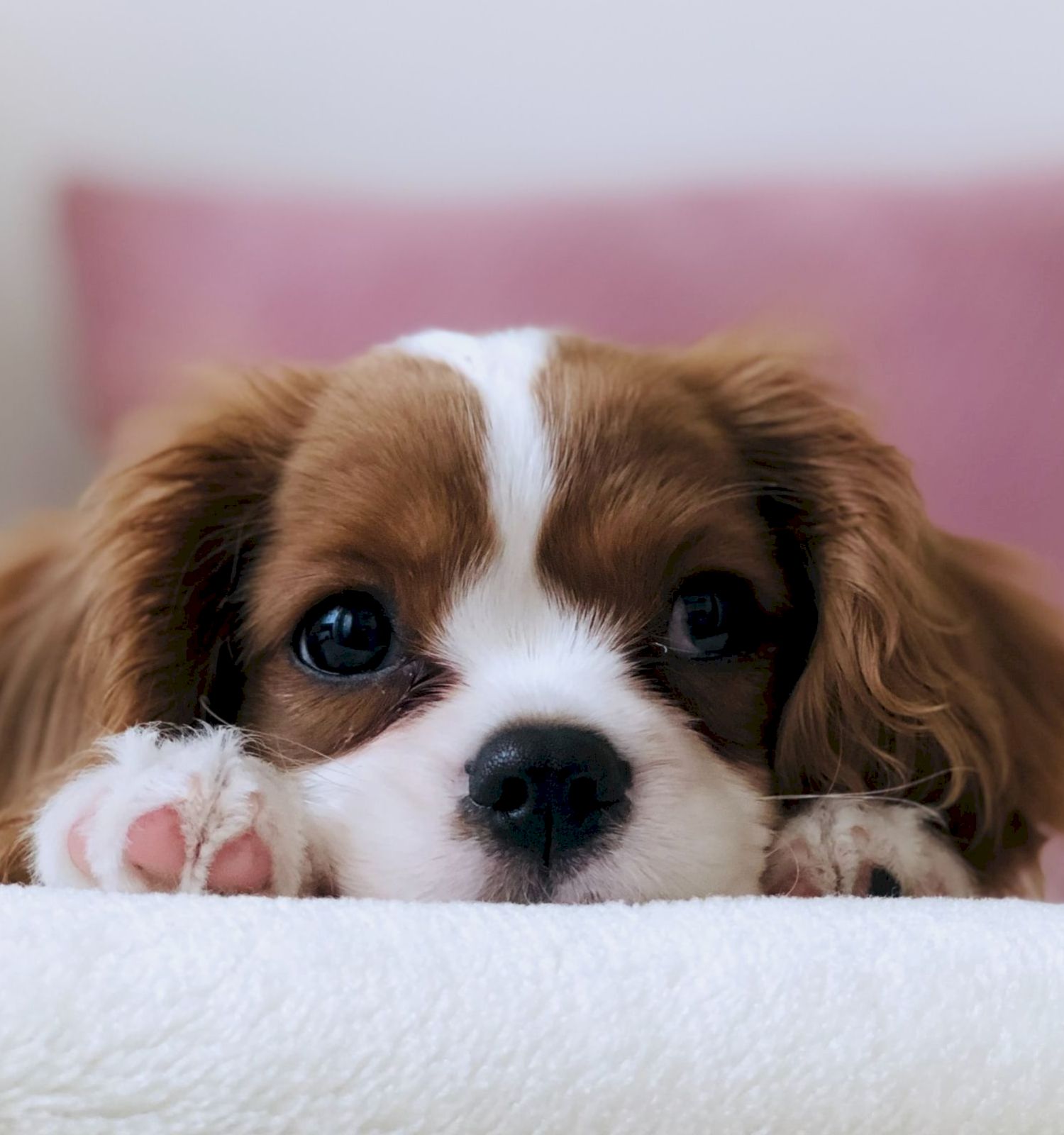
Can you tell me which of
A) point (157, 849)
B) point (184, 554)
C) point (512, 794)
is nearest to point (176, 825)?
point (157, 849)

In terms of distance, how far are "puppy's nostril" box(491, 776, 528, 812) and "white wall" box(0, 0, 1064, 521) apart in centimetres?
157

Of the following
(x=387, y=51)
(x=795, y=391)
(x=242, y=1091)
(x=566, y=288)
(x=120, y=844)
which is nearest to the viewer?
(x=242, y=1091)

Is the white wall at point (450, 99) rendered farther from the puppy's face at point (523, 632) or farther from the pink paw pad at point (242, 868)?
the pink paw pad at point (242, 868)

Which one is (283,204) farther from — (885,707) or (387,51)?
(885,707)

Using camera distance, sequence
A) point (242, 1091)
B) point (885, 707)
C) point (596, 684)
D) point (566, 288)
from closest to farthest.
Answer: point (242, 1091), point (596, 684), point (885, 707), point (566, 288)

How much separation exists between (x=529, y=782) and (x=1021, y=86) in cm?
183

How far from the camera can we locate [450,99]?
247cm

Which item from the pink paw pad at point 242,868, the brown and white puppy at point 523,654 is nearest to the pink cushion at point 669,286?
the brown and white puppy at point 523,654

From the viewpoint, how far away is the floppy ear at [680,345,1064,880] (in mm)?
1267

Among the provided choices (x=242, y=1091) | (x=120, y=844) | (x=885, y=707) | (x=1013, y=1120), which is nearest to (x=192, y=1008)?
(x=242, y=1091)

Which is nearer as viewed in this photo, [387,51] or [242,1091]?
[242,1091]

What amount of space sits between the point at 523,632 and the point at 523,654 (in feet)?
0.08

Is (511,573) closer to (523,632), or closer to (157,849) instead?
(523,632)

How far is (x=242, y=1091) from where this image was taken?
667mm
